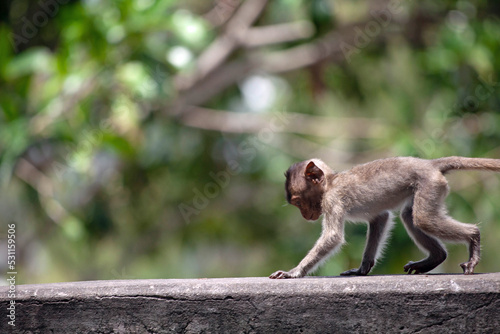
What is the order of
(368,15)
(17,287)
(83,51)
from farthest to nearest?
1. (368,15)
2. (83,51)
3. (17,287)

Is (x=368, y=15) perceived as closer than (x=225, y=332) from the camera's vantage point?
No

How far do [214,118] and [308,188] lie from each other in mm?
6131

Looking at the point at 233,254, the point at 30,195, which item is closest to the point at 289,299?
the point at 30,195

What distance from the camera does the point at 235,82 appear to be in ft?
37.7

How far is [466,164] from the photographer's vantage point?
4.25m

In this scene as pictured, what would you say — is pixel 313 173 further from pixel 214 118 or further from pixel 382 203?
pixel 214 118

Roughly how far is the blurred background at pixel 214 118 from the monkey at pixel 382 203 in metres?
2.61

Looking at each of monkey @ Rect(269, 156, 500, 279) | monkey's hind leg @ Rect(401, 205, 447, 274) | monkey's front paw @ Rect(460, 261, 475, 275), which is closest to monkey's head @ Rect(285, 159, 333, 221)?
monkey @ Rect(269, 156, 500, 279)

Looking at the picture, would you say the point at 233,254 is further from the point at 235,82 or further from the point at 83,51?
the point at 83,51

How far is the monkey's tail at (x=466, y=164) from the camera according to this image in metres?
4.18

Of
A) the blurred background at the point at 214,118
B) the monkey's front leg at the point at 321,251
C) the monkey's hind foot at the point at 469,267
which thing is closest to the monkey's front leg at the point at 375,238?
the monkey's front leg at the point at 321,251

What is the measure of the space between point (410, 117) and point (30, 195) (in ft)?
18.7

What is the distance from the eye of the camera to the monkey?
4.16 meters

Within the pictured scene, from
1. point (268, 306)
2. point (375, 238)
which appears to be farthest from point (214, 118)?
point (268, 306)
